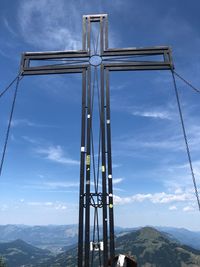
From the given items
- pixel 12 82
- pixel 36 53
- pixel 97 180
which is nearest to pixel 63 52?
pixel 36 53

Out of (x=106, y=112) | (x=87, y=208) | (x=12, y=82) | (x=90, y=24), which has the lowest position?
(x=87, y=208)

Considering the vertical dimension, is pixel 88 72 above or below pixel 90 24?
below

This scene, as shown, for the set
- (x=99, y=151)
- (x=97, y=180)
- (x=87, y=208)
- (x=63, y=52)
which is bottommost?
(x=87, y=208)

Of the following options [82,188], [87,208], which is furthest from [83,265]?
[82,188]

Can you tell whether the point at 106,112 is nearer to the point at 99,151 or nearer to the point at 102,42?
the point at 99,151

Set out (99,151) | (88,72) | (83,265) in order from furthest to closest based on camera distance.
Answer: (88,72) < (99,151) < (83,265)

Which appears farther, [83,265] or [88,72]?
[88,72]

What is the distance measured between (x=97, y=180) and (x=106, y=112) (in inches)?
116

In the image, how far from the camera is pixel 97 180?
44.6 ft

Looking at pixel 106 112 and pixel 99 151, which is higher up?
pixel 106 112

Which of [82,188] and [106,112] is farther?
[106,112]

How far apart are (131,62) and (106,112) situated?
2.53m

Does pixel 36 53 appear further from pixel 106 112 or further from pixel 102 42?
pixel 106 112

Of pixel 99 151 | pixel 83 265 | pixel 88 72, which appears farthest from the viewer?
pixel 88 72
